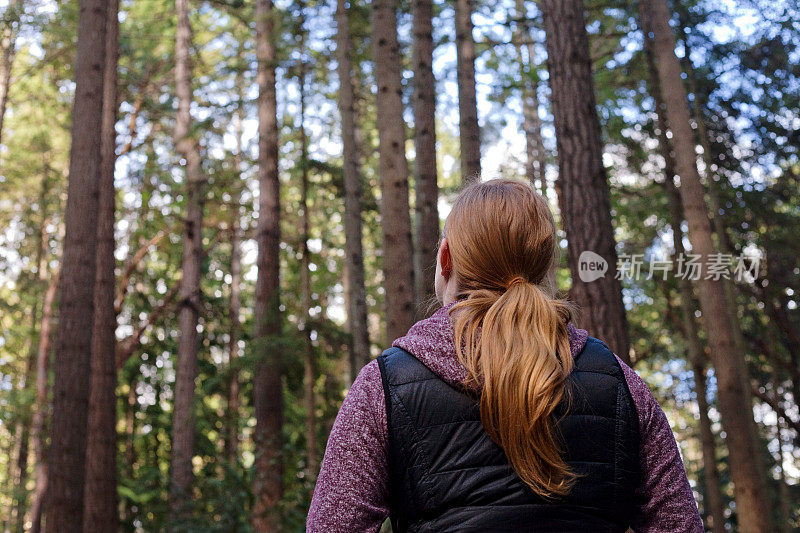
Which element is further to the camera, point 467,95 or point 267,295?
point 267,295

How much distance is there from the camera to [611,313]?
584 cm

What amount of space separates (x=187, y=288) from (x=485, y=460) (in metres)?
13.6

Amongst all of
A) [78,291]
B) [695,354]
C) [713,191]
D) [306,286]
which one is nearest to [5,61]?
[306,286]

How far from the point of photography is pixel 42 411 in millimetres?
20547

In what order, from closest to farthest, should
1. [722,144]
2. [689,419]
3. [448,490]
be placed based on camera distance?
[448,490], [722,144], [689,419]

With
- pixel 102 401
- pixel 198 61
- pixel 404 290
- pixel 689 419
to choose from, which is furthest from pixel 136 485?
pixel 689 419

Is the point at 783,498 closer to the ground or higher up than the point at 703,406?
closer to the ground

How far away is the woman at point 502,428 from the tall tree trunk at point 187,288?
12586 mm

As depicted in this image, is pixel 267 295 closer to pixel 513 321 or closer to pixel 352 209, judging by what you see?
pixel 352 209

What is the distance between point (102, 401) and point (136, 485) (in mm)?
4373

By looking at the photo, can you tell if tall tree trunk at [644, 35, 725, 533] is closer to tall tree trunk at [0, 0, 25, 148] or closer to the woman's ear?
the woman's ear

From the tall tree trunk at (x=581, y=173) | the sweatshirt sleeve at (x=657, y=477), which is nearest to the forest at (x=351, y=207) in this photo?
the tall tree trunk at (x=581, y=173)

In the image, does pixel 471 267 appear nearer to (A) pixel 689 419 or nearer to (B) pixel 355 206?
(B) pixel 355 206

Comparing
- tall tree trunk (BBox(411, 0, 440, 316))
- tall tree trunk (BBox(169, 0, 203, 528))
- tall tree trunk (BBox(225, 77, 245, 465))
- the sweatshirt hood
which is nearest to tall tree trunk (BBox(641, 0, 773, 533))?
tall tree trunk (BBox(411, 0, 440, 316))
